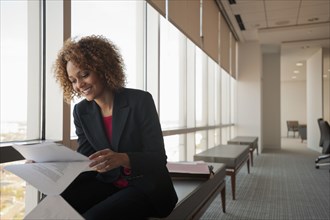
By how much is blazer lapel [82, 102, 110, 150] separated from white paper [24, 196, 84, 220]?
31cm

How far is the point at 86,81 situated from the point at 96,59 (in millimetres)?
102

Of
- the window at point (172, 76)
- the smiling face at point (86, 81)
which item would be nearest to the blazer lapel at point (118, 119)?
the smiling face at point (86, 81)

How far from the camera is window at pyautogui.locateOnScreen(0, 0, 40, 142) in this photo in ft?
5.29

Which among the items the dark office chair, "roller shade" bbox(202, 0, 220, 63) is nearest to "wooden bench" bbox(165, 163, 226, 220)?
"roller shade" bbox(202, 0, 220, 63)

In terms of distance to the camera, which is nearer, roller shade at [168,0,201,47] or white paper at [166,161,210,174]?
white paper at [166,161,210,174]

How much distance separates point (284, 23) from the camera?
6.70 meters

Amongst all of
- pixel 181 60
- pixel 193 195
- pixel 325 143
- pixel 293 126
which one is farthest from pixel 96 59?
pixel 293 126

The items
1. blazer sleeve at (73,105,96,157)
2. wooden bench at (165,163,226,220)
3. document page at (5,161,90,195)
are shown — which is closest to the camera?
document page at (5,161,90,195)

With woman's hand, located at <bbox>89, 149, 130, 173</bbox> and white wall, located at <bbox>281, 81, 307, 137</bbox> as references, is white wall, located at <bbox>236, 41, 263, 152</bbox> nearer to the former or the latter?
woman's hand, located at <bbox>89, 149, 130, 173</bbox>

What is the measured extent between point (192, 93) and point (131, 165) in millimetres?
3557

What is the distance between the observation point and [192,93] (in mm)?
4566

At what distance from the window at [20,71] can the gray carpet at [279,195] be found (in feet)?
6.05

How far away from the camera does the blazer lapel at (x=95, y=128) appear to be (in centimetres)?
122

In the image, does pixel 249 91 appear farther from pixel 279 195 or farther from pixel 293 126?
pixel 293 126
